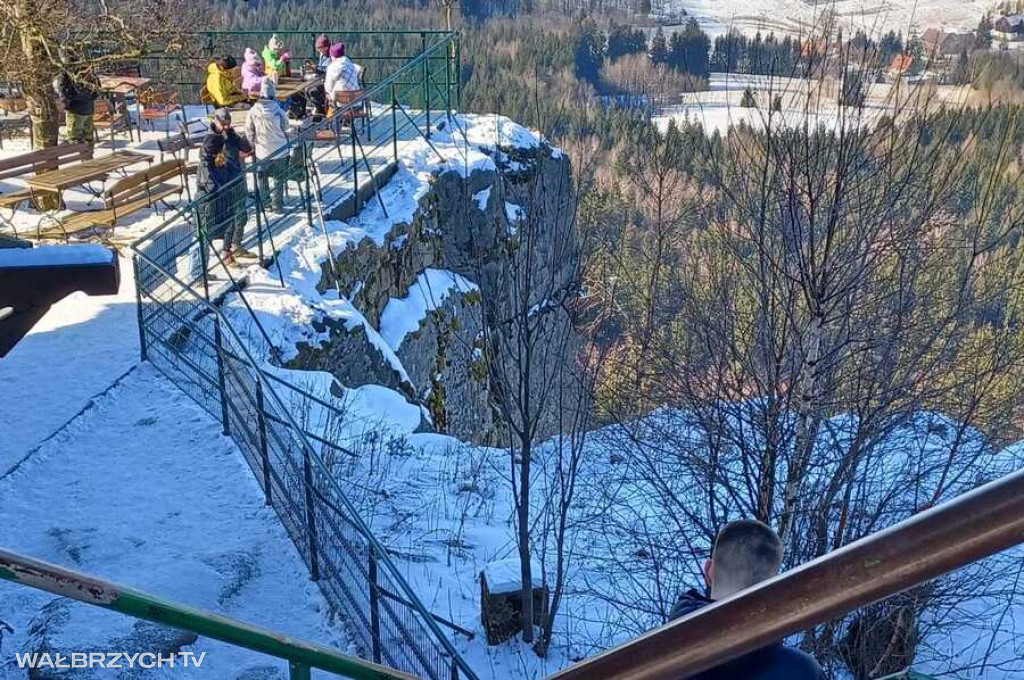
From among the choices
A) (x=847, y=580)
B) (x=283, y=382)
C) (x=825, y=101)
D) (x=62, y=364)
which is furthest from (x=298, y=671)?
(x=62, y=364)

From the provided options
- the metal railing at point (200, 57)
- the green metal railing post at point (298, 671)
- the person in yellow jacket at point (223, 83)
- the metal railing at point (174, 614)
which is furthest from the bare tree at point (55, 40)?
the metal railing at point (174, 614)

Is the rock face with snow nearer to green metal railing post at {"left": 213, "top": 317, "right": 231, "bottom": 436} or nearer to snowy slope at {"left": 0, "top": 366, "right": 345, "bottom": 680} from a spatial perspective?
green metal railing post at {"left": 213, "top": 317, "right": 231, "bottom": 436}

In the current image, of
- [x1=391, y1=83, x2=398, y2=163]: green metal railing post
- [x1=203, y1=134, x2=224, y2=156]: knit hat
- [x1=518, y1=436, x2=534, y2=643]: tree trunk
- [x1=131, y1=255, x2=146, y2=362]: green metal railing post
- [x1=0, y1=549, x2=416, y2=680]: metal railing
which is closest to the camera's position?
[x1=0, y1=549, x2=416, y2=680]: metal railing

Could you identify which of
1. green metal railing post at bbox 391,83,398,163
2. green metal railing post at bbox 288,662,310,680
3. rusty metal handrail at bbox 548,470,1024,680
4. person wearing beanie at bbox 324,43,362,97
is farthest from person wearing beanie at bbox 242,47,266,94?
rusty metal handrail at bbox 548,470,1024,680

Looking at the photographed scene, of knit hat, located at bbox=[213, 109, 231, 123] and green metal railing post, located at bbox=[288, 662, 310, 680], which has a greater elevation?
knit hat, located at bbox=[213, 109, 231, 123]

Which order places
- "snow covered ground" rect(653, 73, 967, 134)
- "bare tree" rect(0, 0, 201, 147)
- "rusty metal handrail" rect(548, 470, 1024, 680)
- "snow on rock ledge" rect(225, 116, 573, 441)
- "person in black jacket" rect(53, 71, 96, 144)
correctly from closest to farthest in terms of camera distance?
1. "rusty metal handrail" rect(548, 470, 1024, 680)
2. "snow covered ground" rect(653, 73, 967, 134)
3. "snow on rock ledge" rect(225, 116, 573, 441)
4. "bare tree" rect(0, 0, 201, 147)
5. "person in black jacket" rect(53, 71, 96, 144)

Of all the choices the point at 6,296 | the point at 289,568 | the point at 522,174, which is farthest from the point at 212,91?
the point at 6,296
